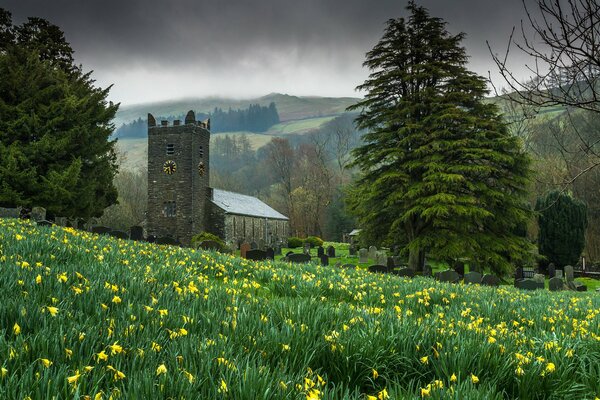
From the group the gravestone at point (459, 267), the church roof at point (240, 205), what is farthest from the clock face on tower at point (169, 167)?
the gravestone at point (459, 267)

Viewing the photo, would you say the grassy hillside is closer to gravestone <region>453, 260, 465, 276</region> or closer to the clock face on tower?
gravestone <region>453, 260, 465, 276</region>

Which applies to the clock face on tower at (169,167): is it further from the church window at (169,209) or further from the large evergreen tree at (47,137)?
the large evergreen tree at (47,137)

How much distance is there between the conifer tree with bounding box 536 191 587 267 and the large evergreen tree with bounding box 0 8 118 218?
32307mm

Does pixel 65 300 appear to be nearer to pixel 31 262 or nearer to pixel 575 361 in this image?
pixel 31 262

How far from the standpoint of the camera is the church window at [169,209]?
48875 millimetres

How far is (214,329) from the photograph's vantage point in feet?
11.0

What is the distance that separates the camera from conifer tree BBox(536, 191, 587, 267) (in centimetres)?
3159

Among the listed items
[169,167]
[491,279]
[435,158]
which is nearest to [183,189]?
[169,167]

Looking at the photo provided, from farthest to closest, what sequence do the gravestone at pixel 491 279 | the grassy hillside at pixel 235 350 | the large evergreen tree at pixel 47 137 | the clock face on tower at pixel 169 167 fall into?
the clock face on tower at pixel 169 167, the large evergreen tree at pixel 47 137, the gravestone at pixel 491 279, the grassy hillside at pixel 235 350

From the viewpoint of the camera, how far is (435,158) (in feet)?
67.8

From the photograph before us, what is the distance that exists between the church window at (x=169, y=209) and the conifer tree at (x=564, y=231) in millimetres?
36768

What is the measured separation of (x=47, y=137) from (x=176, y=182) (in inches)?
940

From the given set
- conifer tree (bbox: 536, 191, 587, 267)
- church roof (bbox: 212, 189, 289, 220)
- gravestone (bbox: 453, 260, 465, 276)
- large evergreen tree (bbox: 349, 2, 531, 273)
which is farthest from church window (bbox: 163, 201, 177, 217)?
conifer tree (bbox: 536, 191, 587, 267)

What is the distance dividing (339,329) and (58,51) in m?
38.8
